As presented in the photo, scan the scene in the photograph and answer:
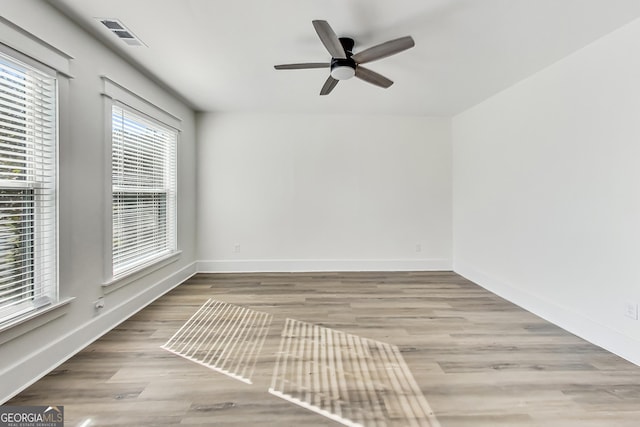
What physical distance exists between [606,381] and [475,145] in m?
2.95

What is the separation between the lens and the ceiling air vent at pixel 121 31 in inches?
81.9

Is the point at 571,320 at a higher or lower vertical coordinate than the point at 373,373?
higher

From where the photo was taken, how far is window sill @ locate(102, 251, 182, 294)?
245cm

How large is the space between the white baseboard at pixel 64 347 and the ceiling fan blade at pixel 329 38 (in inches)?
110

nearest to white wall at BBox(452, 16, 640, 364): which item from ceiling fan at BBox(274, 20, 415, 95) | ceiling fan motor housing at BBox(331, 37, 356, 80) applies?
ceiling fan at BBox(274, 20, 415, 95)

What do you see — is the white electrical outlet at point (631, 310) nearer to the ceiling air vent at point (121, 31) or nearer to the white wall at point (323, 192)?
the white wall at point (323, 192)

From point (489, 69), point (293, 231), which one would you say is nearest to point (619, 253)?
point (489, 69)

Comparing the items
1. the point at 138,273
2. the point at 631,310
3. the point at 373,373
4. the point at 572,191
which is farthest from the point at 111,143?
the point at 631,310

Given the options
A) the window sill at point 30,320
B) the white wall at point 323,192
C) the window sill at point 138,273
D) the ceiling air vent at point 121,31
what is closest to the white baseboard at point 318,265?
the white wall at point 323,192

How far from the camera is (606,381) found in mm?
1821

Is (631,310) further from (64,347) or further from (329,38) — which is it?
(64,347)

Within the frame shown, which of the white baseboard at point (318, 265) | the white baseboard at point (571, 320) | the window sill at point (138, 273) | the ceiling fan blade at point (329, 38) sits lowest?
the white baseboard at point (571, 320)

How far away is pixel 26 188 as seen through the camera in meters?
1.77

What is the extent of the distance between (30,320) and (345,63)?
281cm
